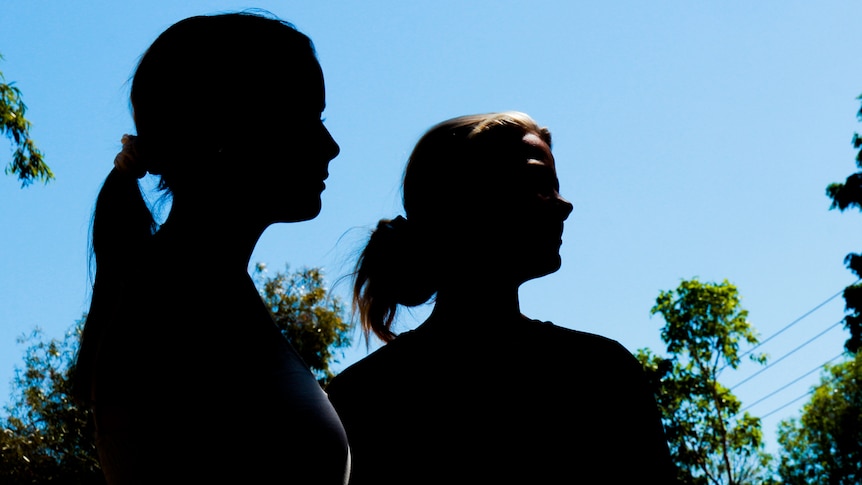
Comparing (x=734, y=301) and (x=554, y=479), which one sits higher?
(x=734, y=301)

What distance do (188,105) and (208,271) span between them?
296mm

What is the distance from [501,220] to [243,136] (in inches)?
39.3

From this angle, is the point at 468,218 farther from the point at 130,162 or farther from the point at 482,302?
the point at 130,162

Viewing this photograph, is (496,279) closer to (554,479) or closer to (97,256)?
(554,479)

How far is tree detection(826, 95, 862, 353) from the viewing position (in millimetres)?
16062

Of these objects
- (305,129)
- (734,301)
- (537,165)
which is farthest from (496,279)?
(734,301)

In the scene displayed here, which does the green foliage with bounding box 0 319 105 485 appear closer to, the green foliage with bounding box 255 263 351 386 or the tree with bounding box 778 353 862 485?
the green foliage with bounding box 255 263 351 386

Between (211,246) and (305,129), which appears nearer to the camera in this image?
(211,246)

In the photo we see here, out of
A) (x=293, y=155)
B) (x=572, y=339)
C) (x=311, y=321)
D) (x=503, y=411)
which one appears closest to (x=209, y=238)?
(x=293, y=155)

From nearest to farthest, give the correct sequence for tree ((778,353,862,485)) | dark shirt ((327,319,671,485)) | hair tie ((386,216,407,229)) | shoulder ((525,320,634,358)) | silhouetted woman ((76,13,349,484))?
silhouetted woman ((76,13,349,484)) → dark shirt ((327,319,671,485)) → shoulder ((525,320,634,358)) → hair tie ((386,216,407,229)) → tree ((778,353,862,485))

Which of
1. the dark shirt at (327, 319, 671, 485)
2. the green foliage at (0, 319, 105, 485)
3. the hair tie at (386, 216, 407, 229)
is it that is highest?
the green foliage at (0, 319, 105, 485)

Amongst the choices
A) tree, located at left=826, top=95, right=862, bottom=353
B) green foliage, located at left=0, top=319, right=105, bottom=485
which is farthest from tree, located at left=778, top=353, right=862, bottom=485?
green foliage, located at left=0, top=319, right=105, bottom=485

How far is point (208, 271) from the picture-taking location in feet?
4.09

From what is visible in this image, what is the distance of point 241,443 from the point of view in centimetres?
106
